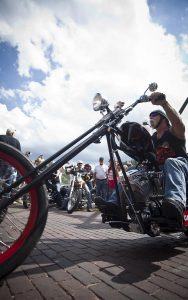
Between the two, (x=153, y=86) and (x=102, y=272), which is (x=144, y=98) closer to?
(x=153, y=86)

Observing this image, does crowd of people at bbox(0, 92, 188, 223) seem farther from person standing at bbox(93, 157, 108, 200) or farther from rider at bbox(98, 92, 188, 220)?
person standing at bbox(93, 157, 108, 200)

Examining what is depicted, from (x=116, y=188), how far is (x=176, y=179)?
65cm

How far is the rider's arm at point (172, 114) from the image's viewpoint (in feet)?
9.66

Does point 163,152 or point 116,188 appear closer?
point 116,188

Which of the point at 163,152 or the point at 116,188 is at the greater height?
the point at 163,152

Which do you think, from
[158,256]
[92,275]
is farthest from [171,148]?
[92,275]

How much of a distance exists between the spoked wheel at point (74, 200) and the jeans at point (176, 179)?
5804 mm

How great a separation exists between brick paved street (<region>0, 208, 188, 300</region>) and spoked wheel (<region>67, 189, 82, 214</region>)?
465 cm

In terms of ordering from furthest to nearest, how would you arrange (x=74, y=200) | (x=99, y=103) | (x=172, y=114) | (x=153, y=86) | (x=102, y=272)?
(x=74, y=200), (x=172, y=114), (x=99, y=103), (x=153, y=86), (x=102, y=272)

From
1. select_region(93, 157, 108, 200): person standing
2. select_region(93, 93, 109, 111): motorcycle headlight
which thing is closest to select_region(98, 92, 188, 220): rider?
select_region(93, 93, 109, 111): motorcycle headlight

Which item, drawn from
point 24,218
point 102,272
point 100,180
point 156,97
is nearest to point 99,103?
point 156,97

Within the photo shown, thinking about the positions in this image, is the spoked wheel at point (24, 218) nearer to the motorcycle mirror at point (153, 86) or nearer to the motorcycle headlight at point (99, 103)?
the motorcycle headlight at point (99, 103)

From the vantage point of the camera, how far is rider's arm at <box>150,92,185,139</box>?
2943 millimetres

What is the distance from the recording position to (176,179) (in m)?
2.81
